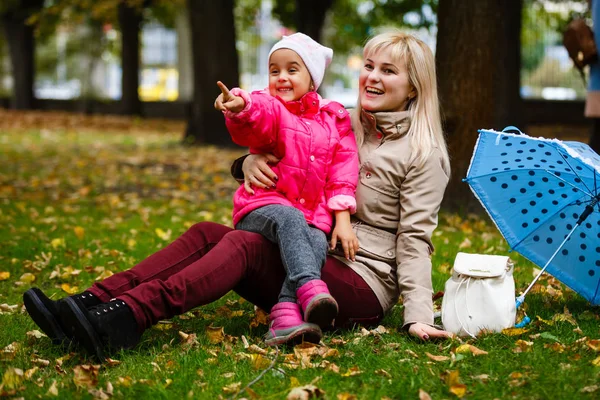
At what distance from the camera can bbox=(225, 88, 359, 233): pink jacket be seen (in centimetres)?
363

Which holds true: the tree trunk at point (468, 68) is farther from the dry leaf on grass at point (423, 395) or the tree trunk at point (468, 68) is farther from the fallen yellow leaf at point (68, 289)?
the dry leaf on grass at point (423, 395)

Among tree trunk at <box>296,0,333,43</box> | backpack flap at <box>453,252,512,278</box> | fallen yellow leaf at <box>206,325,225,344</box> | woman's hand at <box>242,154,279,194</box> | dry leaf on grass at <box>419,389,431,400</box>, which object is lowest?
fallen yellow leaf at <box>206,325,225,344</box>

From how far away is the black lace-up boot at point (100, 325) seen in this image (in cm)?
325

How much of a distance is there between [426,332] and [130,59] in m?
23.4

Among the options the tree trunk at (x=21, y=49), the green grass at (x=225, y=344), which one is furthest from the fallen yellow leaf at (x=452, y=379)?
the tree trunk at (x=21, y=49)

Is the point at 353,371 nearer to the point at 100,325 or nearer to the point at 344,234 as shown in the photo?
the point at 344,234

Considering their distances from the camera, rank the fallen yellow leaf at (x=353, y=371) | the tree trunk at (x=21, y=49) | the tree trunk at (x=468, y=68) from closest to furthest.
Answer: the fallen yellow leaf at (x=353, y=371) → the tree trunk at (x=468, y=68) → the tree trunk at (x=21, y=49)

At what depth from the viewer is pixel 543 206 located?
13.0 ft

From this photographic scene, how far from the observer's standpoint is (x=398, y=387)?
307 centimetres

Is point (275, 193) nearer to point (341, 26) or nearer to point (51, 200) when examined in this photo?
point (51, 200)

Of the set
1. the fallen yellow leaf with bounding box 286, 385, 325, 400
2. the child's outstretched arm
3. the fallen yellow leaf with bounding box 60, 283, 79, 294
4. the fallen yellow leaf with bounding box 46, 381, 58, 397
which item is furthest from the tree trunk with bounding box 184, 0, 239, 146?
the fallen yellow leaf with bounding box 286, 385, 325, 400

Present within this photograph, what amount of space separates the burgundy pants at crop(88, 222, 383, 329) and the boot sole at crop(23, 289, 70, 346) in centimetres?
22

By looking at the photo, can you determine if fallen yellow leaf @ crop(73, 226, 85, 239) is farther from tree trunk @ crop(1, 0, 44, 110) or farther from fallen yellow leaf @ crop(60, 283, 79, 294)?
tree trunk @ crop(1, 0, 44, 110)

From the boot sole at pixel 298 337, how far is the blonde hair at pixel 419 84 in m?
0.94
